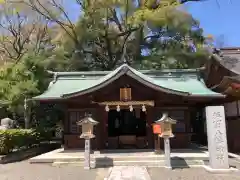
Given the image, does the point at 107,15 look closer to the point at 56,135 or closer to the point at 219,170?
the point at 56,135

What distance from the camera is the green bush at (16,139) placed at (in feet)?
41.6

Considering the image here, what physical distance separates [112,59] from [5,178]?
16.4m

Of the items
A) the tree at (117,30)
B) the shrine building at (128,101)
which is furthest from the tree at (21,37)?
the shrine building at (128,101)

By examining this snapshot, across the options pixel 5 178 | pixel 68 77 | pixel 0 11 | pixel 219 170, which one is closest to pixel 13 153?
pixel 5 178

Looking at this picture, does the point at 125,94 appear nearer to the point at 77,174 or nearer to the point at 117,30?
the point at 77,174

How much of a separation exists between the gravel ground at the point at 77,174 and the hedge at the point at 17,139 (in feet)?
4.93

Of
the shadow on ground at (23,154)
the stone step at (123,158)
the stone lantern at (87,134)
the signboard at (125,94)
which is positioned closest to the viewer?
the stone lantern at (87,134)

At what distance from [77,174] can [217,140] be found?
514cm

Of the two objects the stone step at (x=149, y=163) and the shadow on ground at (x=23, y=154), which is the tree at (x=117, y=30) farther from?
the stone step at (x=149, y=163)

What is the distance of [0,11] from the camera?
25016 mm

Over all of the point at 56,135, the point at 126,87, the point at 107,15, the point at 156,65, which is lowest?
the point at 56,135

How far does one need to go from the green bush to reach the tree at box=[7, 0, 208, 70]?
7133 mm

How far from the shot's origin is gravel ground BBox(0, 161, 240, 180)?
9.13 metres

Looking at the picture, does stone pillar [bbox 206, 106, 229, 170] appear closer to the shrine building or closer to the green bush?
the shrine building
